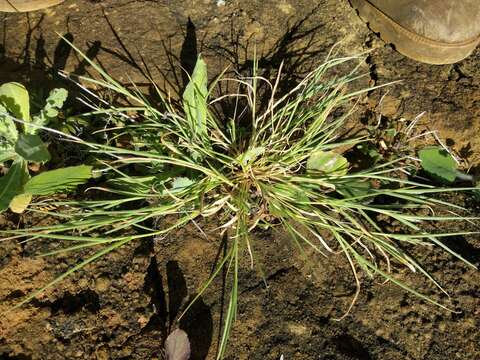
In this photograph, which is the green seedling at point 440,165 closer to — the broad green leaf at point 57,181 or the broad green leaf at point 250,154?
the broad green leaf at point 250,154

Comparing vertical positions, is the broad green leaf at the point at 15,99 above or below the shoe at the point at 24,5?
below

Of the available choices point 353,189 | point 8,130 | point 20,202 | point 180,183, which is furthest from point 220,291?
point 8,130

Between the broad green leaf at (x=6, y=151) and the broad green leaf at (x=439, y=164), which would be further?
the broad green leaf at (x=439, y=164)

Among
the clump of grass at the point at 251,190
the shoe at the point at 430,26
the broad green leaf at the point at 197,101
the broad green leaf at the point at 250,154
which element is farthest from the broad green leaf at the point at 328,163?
the shoe at the point at 430,26

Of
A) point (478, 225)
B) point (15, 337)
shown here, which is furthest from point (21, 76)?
point (478, 225)

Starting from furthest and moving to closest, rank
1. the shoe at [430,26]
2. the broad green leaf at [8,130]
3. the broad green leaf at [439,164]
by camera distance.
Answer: the shoe at [430,26] → the broad green leaf at [439,164] → the broad green leaf at [8,130]

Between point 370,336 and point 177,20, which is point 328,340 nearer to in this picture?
point 370,336

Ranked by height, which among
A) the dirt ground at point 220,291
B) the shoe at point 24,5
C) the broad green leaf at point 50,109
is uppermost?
the shoe at point 24,5

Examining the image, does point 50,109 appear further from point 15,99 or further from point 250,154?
point 250,154
